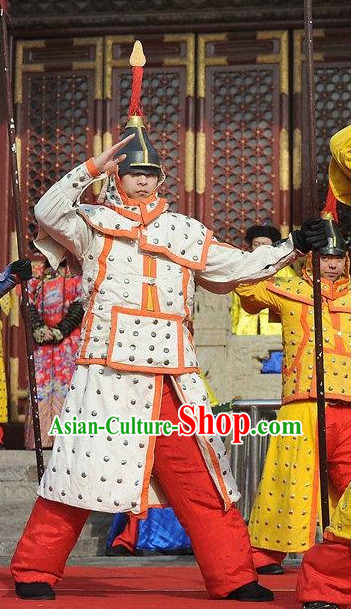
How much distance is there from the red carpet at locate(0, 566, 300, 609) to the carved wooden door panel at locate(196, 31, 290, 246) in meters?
4.13

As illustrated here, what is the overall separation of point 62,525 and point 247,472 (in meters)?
2.92

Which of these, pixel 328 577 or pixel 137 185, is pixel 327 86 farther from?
pixel 328 577

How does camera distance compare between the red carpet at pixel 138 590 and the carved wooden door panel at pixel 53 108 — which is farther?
the carved wooden door panel at pixel 53 108

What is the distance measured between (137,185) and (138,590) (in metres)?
1.65

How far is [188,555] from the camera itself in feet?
23.9

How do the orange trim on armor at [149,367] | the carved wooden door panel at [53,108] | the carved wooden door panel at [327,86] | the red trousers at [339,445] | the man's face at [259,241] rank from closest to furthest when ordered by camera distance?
the orange trim on armor at [149,367]
the red trousers at [339,445]
the man's face at [259,241]
the carved wooden door panel at [327,86]
the carved wooden door panel at [53,108]

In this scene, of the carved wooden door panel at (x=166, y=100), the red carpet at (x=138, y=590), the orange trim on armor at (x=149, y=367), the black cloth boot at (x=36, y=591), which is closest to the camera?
the red carpet at (x=138, y=590)

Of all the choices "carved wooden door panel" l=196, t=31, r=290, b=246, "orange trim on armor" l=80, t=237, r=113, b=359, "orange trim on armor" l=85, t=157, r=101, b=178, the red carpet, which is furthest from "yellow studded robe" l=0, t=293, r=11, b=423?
"orange trim on armor" l=85, t=157, r=101, b=178

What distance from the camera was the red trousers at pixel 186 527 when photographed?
478cm

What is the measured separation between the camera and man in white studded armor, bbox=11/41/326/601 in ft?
15.7

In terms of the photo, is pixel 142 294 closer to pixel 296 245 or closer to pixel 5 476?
pixel 296 245

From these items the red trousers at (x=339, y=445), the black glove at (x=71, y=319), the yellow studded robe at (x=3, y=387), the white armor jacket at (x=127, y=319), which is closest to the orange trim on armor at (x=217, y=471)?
the white armor jacket at (x=127, y=319)

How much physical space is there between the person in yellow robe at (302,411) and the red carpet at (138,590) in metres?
0.23

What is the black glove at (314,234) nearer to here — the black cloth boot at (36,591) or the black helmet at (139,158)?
the black helmet at (139,158)
